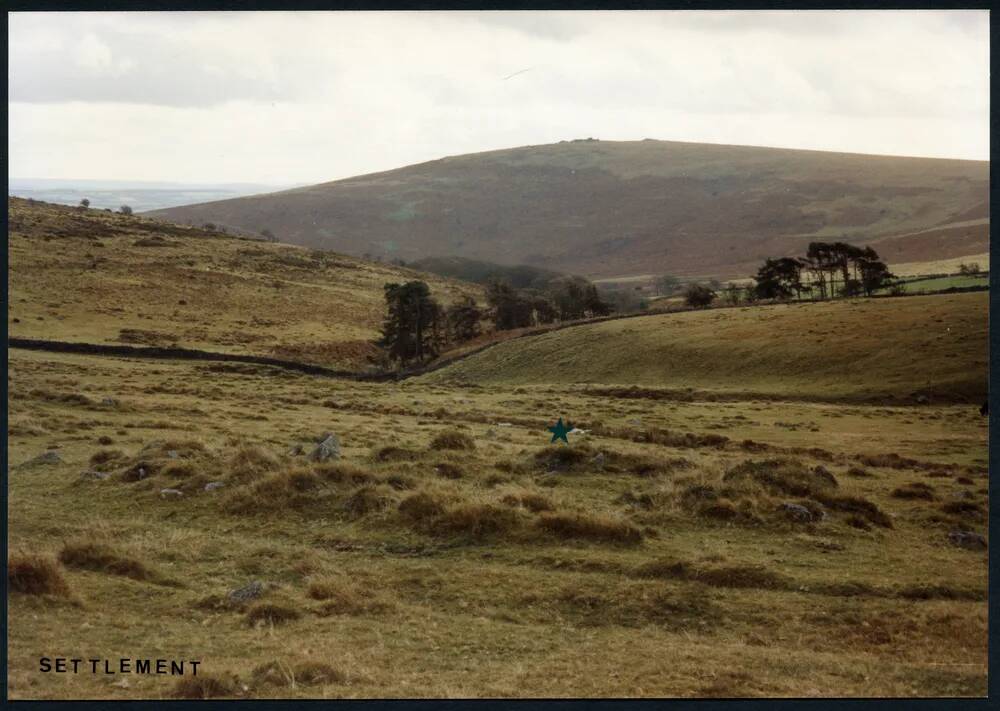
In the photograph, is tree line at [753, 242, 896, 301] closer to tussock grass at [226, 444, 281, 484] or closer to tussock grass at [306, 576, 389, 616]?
tussock grass at [226, 444, 281, 484]

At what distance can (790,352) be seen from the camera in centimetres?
3183

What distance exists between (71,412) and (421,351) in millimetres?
30769

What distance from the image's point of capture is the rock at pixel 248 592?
11.3 metres

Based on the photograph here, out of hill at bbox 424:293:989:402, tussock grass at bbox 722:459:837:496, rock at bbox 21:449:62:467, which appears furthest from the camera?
hill at bbox 424:293:989:402

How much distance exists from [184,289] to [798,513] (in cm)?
5110

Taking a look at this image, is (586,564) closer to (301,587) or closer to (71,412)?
(301,587)

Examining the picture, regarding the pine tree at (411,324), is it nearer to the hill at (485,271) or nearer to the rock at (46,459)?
the hill at (485,271)

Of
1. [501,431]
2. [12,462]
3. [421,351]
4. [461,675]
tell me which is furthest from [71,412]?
[421,351]

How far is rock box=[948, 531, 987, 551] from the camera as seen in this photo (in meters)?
14.3

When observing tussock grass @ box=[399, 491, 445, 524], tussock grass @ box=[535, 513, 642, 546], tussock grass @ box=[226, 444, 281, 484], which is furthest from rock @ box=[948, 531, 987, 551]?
tussock grass @ box=[226, 444, 281, 484]

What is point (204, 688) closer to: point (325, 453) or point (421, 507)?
point (421, 507)

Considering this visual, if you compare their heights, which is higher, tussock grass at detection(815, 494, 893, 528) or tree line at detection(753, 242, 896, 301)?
tree line at detection(753, 242, 896, 301)

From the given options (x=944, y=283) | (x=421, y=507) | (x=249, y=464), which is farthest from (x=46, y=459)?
(x=944, y=283)

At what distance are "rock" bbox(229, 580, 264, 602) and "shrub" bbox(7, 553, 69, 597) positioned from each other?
6.43 feet
